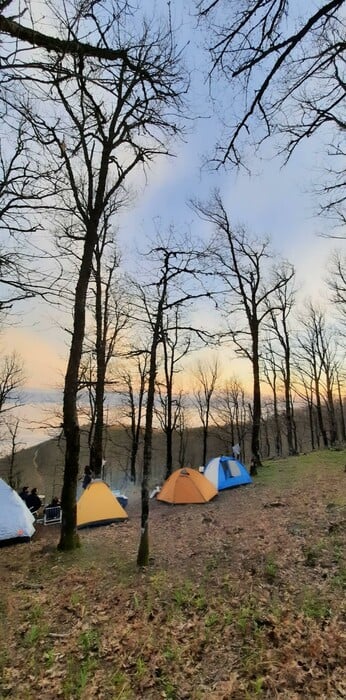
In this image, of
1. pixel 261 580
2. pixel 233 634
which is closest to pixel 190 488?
pixel 261 580

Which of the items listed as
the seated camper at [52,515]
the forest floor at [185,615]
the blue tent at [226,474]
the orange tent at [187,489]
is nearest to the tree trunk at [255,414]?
the blue tent at [226,474]

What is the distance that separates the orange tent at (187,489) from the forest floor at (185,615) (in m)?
3.56

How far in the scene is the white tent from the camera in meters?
8.53

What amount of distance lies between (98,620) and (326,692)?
2.92 metres

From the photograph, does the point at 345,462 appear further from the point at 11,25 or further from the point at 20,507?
the point at 11,25

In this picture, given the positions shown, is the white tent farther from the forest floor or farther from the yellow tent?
the yellow tent

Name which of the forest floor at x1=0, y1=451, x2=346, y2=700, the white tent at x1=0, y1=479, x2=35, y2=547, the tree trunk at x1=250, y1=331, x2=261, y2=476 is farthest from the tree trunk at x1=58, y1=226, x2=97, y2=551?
the tree trunk at x1=250, y1=331, x2=261, y2=476

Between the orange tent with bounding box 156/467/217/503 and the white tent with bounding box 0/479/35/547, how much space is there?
15.7 ft

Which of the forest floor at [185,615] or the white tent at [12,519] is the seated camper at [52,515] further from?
the forest floor at [185,615]

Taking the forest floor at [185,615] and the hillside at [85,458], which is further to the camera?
the hillside at [85,458]

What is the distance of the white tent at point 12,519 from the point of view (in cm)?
853

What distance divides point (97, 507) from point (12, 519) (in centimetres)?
222

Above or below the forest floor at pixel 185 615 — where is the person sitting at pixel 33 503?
above

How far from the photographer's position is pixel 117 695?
364 cm
